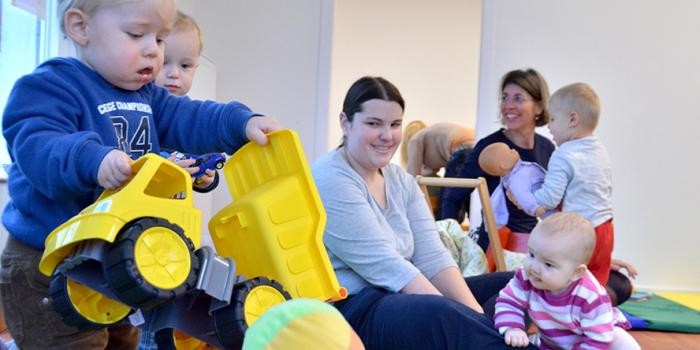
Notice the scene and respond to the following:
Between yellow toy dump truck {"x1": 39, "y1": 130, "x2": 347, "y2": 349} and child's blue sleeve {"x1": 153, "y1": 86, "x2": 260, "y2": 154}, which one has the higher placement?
child's blue sleeve {"x1": 153, "y1": 86, "x2": 260, "y2": 154}

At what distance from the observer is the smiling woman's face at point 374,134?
1.72 m

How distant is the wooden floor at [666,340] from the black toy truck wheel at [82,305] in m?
2.06

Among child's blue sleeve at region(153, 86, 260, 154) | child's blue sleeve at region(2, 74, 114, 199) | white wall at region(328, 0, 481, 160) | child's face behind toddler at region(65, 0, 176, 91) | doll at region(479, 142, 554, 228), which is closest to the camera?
child's blue sleeve at region(2, 74, 114, 199)

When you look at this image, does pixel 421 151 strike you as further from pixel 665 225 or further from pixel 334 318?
pixel 334 318

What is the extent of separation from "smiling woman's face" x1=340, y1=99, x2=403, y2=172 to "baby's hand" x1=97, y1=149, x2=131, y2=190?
3.07 feet

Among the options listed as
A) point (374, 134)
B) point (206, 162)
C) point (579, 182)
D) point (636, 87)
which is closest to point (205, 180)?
point (206, 162)

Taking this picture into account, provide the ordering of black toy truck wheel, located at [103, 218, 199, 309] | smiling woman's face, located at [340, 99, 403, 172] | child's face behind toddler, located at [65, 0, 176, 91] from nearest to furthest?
black toy truck wheel, located at [103, 218, 199, 309] → child's face behind toddler, located at [65, 0, 176, 91] → smiling woman's face, located at [340, 99, 403, 172]

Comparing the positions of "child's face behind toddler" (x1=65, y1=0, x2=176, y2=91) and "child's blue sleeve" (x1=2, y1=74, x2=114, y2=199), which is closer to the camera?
"child's blue sleeve" (x1=2, y1=74, x2=114, y2=199)

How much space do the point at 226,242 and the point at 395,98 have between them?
804 millimetres

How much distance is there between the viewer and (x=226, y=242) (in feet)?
3.52

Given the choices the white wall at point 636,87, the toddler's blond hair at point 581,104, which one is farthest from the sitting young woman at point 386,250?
the white wall at point 636,87

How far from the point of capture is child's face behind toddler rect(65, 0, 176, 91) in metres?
0.96

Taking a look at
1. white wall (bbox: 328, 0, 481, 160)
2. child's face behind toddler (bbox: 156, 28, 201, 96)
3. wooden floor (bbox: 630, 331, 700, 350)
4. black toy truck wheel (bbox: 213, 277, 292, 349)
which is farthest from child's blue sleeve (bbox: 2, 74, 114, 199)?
white wall (bbox: 328, 0, 481, 160)

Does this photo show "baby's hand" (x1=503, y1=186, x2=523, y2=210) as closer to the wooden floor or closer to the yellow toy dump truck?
the wooden floor
